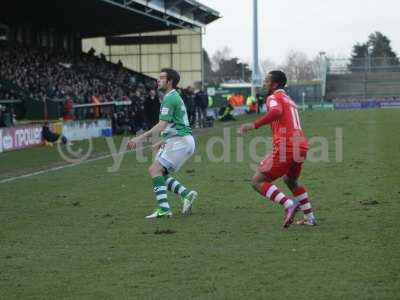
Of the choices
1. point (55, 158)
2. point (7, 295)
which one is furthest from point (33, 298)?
point (55, 158)

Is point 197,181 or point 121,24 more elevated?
point 121,24

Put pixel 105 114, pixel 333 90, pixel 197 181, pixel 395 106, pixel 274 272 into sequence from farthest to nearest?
pixel 333 90 → pixel 395 106 → pixel 105 114 → pixel 197 181 → pixel 274 272

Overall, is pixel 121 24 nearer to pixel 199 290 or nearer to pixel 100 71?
pixel 100 71

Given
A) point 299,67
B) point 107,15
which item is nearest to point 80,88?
point 107,15

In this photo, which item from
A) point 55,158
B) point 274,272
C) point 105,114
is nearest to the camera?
point 274,272

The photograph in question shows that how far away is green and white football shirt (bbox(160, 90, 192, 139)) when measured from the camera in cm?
1049

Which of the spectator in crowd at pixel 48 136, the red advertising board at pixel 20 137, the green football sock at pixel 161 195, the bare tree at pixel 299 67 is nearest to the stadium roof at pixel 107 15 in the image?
the spectator in crowd at pixel 48 136

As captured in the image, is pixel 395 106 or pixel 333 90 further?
pixel 333 90

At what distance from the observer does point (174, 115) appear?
417 inches

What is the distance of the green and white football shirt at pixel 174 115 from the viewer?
413 inches

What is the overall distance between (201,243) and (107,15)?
4066cm

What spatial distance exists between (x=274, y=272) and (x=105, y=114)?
1165 inches

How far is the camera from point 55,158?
73.2 ft
